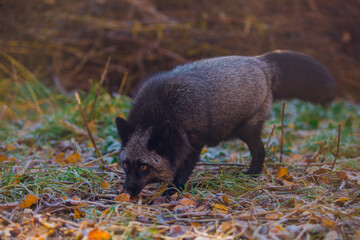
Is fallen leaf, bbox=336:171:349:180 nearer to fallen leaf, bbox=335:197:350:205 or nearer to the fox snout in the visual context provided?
fallen leaf, bbox=335:197:350:205

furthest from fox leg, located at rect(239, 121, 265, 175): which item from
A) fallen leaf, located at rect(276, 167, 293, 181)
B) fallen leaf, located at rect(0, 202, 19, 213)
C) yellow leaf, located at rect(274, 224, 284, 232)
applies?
fallen leaf, located at rect(0, 202, 19, 213)

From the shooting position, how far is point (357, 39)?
33.0 ft

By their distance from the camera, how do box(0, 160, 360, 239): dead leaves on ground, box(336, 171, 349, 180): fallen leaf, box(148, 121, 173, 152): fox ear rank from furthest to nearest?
box(336, 171, 349, 180): fallen leaf < box(148, 121, 173, 152): fox ear < box(0, 160, 360, 239): dead leaves on ground

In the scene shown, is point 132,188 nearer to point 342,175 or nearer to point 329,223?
point 329,223

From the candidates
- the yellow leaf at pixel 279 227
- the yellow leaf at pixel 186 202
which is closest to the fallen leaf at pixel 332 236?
the yellow leaf at pixel 279 227

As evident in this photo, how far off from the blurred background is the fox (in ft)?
14.4

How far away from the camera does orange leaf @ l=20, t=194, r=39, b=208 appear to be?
3.17 metres

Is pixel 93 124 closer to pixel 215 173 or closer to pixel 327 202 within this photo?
pixel 215 173

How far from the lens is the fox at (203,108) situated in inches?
147

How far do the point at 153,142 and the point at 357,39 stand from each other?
28.2 ft

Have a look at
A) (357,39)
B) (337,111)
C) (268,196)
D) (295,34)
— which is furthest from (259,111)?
(357,39)

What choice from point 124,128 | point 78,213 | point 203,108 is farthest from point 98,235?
point 203,108

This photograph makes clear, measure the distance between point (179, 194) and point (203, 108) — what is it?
975mm

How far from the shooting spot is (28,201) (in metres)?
3.18
